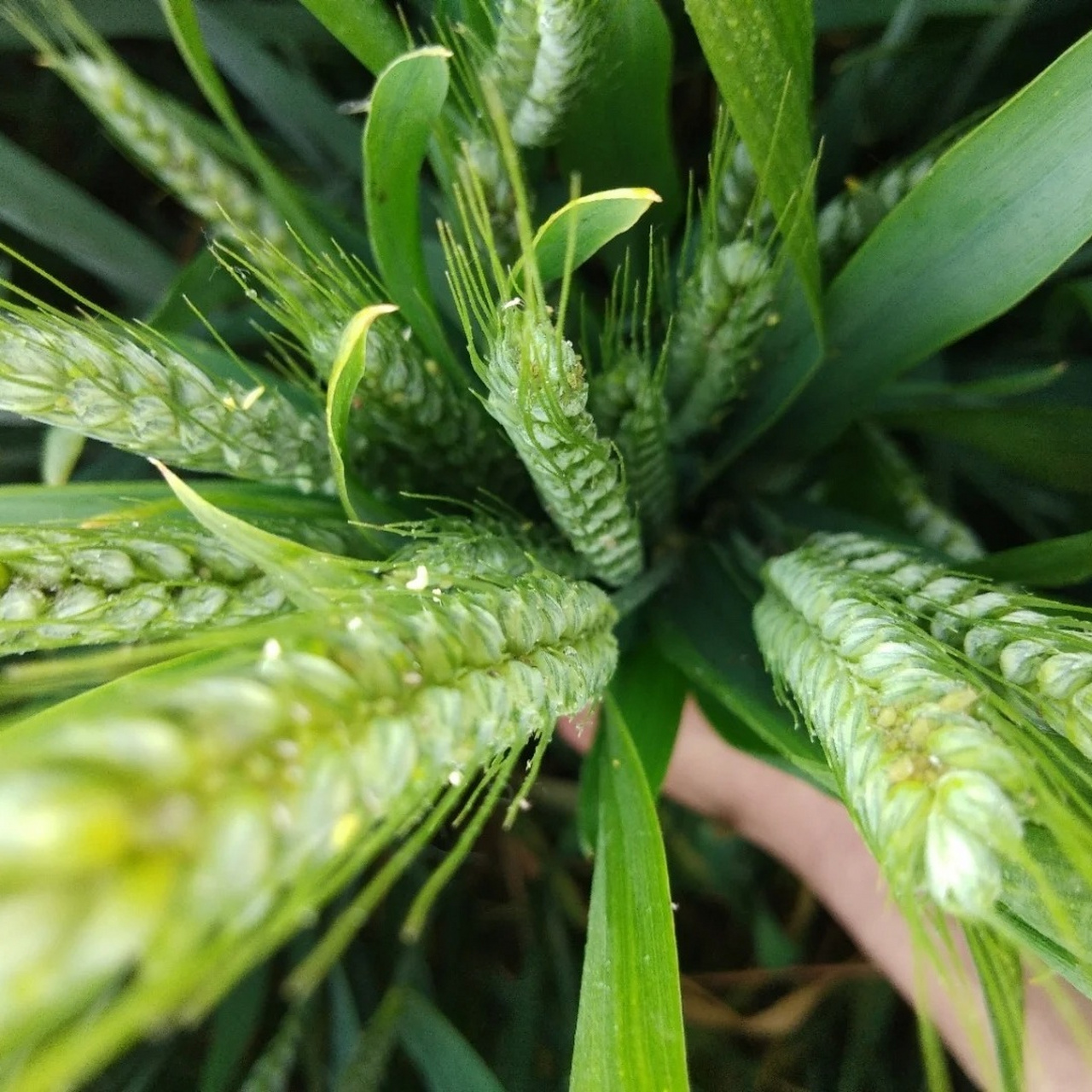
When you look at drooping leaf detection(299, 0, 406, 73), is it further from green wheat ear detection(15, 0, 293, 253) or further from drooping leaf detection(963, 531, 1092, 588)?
drooping leaf detection(963, 531, 1092, 588)

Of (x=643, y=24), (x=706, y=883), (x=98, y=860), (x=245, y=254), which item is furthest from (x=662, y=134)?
(x=706, y=883)

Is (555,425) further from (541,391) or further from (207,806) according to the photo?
(207,806)

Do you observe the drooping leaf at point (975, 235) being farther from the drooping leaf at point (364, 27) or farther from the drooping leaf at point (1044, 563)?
the drooping leaf at point (364, 27)

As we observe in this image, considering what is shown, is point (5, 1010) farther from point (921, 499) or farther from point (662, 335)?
point (921, 499)

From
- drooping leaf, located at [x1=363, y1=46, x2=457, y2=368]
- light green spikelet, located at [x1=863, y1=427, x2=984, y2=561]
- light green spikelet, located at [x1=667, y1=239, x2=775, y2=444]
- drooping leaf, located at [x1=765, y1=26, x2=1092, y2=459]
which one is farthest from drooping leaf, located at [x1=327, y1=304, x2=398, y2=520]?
light green spikelet, located at [x1=863, y1=427, x2=984, y2=561]

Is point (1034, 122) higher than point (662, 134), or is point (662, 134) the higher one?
point (662, 134)

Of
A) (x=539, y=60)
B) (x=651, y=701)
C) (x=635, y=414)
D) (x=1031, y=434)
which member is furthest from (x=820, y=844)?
(x=539, y=60)
